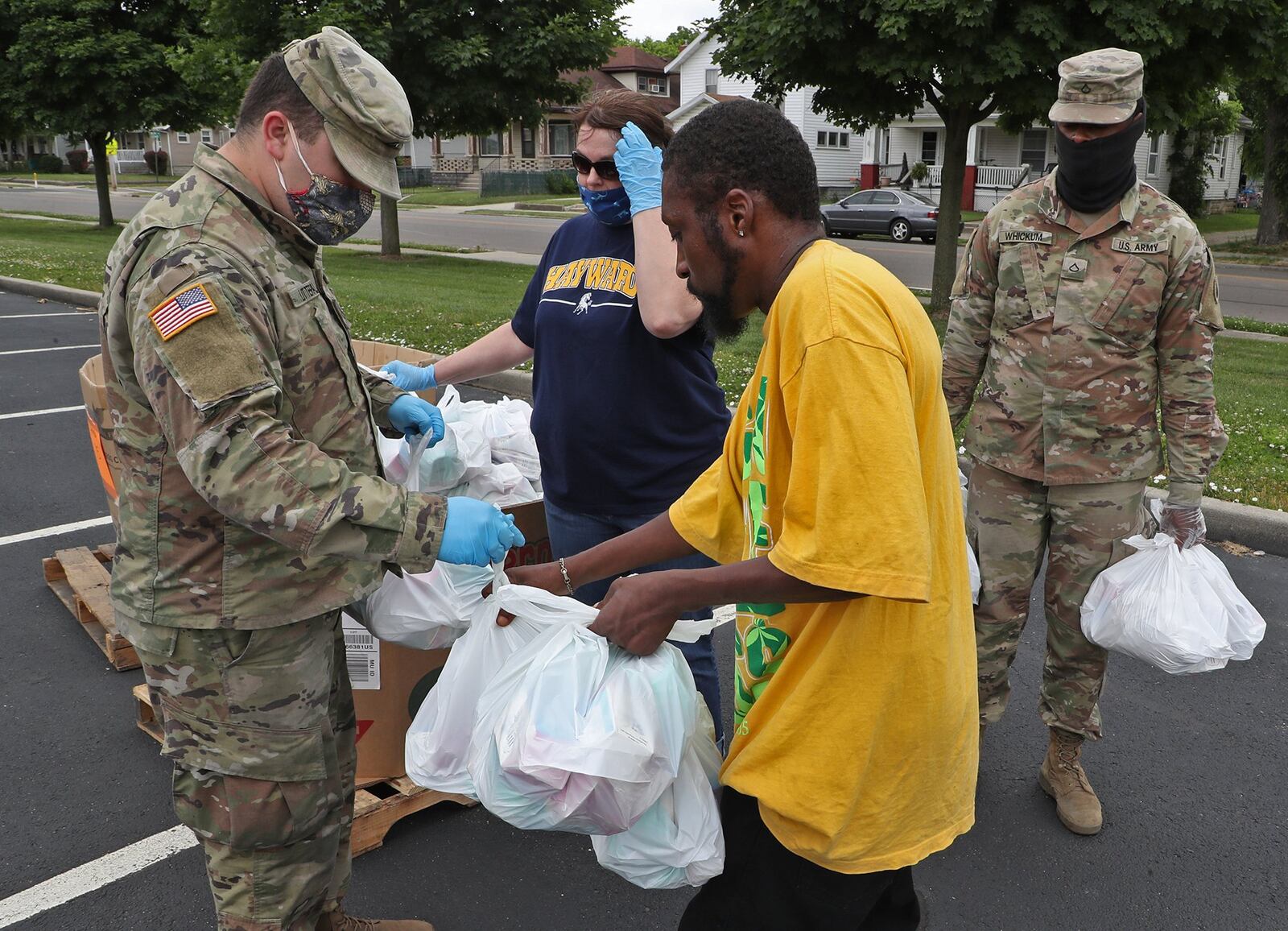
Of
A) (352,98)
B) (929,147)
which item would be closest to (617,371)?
(352,98)

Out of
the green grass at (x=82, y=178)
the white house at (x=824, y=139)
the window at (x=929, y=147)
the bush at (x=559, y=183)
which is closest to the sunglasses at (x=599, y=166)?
the white house at (x=824, y=139)

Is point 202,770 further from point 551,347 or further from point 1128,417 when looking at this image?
point 1128,417

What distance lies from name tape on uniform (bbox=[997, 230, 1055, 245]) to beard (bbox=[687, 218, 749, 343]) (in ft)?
5.54

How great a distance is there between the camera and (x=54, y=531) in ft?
18.4

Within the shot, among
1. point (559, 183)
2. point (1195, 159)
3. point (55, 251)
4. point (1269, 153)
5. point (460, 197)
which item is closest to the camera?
point (55, 251)

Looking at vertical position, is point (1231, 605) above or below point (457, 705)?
below

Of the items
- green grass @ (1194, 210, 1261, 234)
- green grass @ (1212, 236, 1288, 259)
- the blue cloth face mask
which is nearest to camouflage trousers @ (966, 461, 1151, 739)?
the blue cloth face mask

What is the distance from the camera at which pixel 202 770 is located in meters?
2.11

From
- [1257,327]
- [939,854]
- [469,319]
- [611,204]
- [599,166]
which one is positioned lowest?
[939,854]

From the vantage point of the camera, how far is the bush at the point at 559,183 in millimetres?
42000

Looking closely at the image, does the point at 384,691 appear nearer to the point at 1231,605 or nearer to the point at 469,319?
the point at 1231,605

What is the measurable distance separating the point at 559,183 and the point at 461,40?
2638 cm

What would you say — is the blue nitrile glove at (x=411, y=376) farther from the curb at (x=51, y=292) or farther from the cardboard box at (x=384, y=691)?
the curb at (x=51, y=292)

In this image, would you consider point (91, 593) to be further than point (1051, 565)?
Yes
